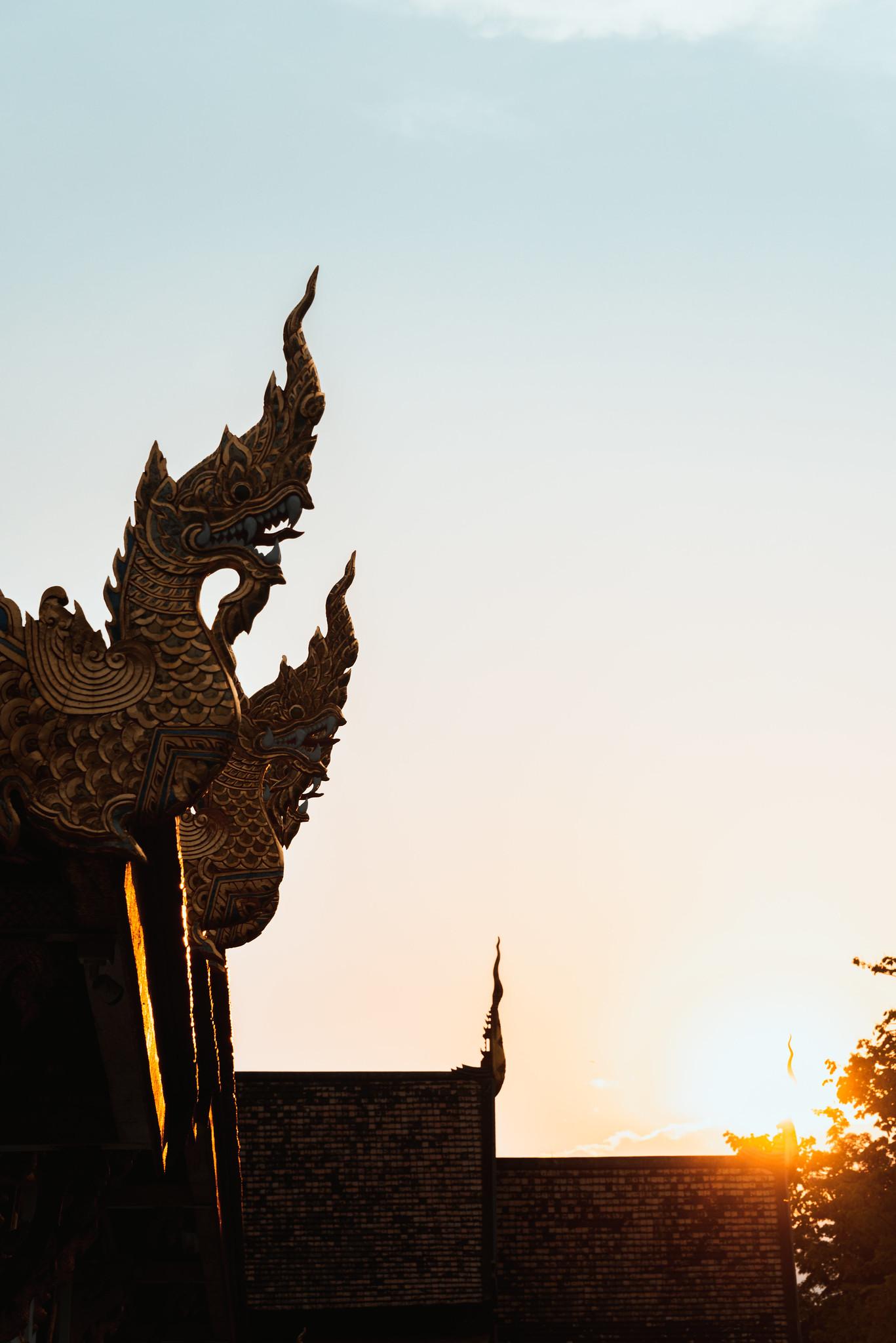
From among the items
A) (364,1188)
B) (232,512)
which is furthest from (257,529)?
(364,1188)

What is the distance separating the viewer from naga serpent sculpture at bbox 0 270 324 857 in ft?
14.8

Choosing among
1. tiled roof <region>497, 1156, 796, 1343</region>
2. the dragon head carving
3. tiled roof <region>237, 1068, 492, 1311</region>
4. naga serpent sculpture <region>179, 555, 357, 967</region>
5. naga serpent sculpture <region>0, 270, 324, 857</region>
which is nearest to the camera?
naga serpent sculpture <region>0, 270, 324, 857</region>

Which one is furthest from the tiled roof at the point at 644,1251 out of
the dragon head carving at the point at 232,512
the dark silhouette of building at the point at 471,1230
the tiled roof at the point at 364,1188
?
the dragon head carving at the point at 232,512

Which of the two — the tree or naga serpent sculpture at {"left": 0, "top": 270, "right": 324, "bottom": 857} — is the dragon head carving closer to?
naga serpent sculpture at {"left": 0, "top": 270, "right": 324, "bottom": 857}

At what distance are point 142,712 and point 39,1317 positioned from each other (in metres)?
3.84

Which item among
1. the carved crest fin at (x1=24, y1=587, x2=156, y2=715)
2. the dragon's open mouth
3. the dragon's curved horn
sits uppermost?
the dragon's curved horn

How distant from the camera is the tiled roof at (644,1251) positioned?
22781 mm

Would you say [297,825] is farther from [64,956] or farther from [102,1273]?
[64,956]

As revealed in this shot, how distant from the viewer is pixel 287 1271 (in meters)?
21.8

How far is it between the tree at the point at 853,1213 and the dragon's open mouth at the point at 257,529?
914 inches

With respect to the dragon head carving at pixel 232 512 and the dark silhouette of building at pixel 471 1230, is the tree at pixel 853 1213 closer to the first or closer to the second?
the dark silhouette of building at pixel 471 1230

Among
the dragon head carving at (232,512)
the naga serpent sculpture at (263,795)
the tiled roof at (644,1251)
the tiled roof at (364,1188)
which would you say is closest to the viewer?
the dragon head carving at (232,512)

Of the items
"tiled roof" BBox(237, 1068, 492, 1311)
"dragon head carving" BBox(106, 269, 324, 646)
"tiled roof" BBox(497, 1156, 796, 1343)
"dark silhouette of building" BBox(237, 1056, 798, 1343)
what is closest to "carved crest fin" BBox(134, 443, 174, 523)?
"dragon head carving" BBox(106, 269, 324, 646)

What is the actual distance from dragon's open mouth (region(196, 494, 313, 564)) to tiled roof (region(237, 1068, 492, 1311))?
58.8 feet
